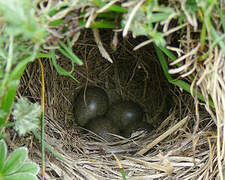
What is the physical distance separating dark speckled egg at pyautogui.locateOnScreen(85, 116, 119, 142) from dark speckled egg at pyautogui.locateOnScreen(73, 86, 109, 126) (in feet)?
0.13

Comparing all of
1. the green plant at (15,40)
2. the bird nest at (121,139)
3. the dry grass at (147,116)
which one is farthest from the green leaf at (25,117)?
the bird nest at (121,139)

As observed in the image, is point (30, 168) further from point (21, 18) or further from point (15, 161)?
point (21, 18)

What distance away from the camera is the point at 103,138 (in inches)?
66.9

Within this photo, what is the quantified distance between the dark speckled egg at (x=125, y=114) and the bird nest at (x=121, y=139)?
11 centimetres

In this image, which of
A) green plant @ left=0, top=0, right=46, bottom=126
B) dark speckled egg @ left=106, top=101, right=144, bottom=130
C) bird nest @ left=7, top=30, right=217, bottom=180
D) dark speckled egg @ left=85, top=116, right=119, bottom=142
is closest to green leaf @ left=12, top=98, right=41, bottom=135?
green plant @ left=0, top=0, right=46, bottom=126

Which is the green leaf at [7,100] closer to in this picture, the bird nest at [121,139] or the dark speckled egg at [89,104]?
the bird nest at [121,139]

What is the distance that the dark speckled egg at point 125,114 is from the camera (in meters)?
1.87

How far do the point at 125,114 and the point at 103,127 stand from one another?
0.64 feet

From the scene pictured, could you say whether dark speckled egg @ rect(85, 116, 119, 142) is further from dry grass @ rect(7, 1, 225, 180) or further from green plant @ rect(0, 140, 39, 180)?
green plant @ rect(0, 140, 39, 180)

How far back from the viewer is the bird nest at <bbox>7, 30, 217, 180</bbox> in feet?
3.58

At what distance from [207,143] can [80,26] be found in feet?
2.19

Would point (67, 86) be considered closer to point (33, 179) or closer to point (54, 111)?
point (54, 111)

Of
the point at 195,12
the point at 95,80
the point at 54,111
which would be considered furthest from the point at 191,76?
the point at 95,80

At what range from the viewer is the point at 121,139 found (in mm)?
1716
